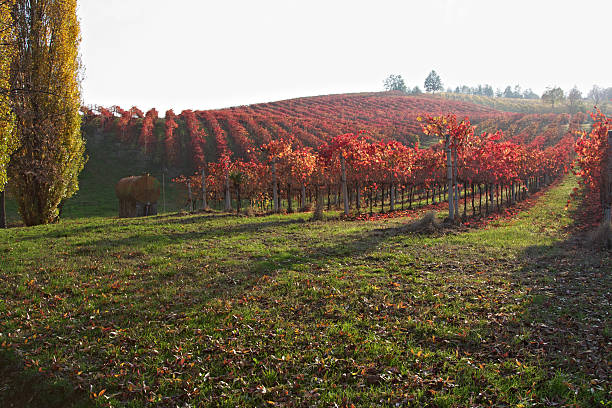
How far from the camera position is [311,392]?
4430 millimetres

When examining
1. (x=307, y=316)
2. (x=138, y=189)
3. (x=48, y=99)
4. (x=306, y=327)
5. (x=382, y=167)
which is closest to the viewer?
(x=306, y=327)

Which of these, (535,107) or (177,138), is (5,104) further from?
(535,107)

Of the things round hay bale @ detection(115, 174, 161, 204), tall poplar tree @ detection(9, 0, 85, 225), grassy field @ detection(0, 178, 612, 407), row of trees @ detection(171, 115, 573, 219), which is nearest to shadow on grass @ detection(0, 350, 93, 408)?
grassy field @ detection(0, 178, 612, 407)

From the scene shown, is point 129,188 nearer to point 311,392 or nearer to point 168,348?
point 168,348

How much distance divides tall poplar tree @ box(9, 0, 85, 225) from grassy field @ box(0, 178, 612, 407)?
375 inches

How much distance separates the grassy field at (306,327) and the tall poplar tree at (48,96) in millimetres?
9524

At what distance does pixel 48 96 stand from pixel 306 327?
20.5 m

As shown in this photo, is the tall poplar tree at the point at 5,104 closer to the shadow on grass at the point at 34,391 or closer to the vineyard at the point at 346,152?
the shadow on grass at the point at 34,391

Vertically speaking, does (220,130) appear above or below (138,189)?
above

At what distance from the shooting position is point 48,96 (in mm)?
19125

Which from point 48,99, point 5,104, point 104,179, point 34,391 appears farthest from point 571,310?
point 104,179

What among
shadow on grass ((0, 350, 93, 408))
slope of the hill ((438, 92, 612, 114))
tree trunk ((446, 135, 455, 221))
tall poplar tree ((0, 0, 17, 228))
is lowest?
shadow on grass ((0, 350, 93, 408))

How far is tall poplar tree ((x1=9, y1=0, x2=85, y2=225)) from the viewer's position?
18.5 meters

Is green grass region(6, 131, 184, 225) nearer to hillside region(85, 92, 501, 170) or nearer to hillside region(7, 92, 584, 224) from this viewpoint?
hillside region(7, 92, 584, 224)
